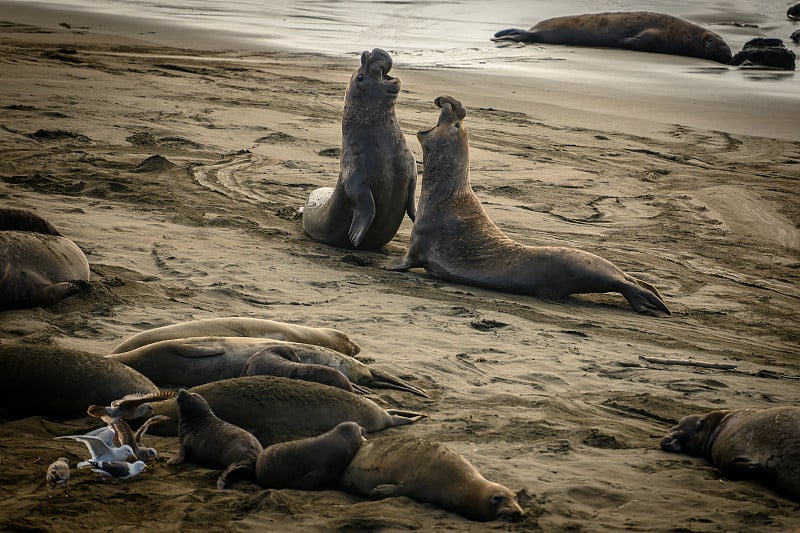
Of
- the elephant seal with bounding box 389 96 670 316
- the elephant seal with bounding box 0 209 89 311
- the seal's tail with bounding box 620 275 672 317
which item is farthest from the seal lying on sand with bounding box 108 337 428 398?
the seal's tail with bounding box 620 275 672 317

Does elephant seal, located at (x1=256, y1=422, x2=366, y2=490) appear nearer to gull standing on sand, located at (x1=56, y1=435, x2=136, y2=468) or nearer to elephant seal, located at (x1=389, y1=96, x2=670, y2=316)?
gull standing on sand, located at (x1=56, y1=435, x2=136, y2=468)

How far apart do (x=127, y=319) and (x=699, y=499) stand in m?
3.16

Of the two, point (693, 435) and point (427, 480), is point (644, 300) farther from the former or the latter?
point (427, 480)

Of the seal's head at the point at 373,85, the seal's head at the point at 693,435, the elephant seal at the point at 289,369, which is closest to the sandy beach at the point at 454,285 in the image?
the seal's head at the point at 693,435

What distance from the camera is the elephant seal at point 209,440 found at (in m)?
3.83

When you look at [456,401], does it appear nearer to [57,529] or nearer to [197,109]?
[57,529]

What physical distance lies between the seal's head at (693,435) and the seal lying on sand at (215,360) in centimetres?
115

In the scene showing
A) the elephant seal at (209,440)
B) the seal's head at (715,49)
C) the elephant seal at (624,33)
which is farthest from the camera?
the elephant seal at (624,33)

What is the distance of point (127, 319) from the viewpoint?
5527 mm

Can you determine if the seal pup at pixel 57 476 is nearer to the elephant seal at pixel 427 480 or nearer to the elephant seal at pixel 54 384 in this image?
the elephant seal at pixel 54 384

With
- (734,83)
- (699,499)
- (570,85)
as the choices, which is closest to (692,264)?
(699,499)

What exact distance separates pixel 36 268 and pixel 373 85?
3.48 metres

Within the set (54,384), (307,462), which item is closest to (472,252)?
(54,384)

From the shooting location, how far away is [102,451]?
365cm
